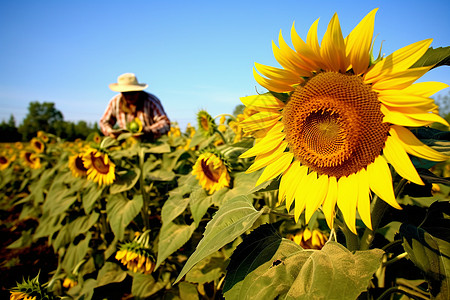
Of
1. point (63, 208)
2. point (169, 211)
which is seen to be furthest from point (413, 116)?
point (63, 208)

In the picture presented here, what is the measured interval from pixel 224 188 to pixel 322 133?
1044mm

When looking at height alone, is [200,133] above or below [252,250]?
above

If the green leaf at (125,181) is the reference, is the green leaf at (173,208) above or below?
below

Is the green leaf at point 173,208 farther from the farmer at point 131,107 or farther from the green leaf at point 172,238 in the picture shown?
the farmer at point 131,107

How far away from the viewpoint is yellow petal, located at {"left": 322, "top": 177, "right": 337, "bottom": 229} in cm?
98

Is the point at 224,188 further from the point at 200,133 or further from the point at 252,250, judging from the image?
the point at 200,133

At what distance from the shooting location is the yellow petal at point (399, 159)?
2.65 ft

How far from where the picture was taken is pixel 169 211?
2.02 metres

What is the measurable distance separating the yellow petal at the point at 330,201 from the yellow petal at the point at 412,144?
10.0 inches

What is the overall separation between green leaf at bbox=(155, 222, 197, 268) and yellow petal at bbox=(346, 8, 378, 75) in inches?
57.2

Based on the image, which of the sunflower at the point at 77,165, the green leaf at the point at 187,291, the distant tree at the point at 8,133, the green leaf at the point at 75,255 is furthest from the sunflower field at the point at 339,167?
the distant tree at the point at 8,133

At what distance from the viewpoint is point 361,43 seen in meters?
0.83

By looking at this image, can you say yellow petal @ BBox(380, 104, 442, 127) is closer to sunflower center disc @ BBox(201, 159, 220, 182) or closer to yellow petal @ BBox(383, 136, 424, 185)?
yellow petal @ BBox(383, 136, 424, 185)

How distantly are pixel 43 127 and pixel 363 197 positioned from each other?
53.0 metres
